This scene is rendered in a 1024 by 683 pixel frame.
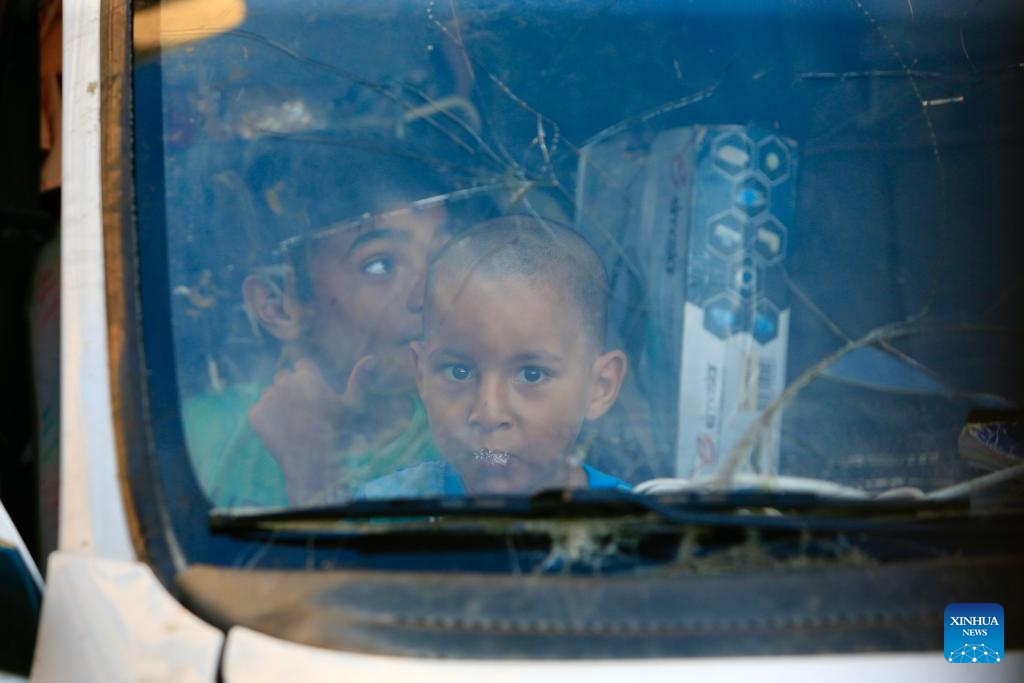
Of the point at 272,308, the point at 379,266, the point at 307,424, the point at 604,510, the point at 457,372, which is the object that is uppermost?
the point at 379,266

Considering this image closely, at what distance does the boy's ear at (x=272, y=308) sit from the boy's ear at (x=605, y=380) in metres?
0.57

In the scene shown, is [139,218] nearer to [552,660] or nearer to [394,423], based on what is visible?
[394,423]

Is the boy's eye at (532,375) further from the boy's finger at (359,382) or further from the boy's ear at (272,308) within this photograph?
the boy's ear at (272,308)

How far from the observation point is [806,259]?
1.83 m

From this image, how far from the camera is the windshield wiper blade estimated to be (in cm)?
141

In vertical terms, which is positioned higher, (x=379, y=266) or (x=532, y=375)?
(x=379, y=266)

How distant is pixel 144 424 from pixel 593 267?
90cm

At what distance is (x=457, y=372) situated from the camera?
1.83 meters

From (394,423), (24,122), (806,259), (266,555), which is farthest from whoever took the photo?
(24,122)

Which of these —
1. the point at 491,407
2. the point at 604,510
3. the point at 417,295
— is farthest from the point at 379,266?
the point at 604,510

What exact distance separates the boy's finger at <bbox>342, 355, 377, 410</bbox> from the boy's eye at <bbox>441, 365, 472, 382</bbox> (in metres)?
0.16

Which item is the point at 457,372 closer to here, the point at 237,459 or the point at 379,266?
the point at 379,266

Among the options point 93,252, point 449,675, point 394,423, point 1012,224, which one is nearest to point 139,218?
point 93,252

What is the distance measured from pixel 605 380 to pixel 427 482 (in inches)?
15.8
